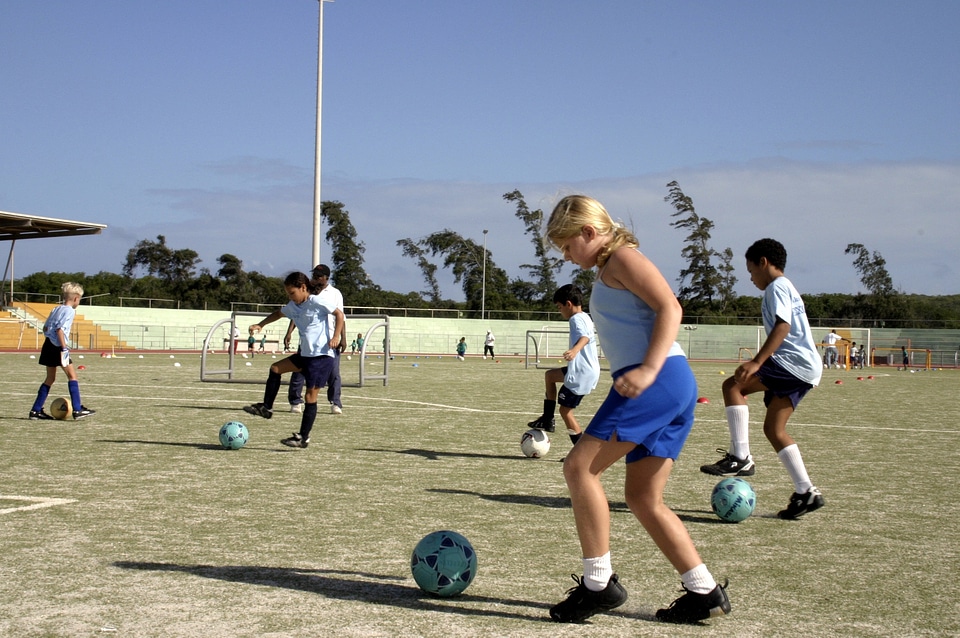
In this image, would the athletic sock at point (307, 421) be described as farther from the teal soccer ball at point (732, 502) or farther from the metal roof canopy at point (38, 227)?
the metal roof canopy at point (38, 227)

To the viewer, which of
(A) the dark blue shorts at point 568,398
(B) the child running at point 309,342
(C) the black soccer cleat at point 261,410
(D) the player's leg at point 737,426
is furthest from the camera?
(C) the black soccer cleat at point 261,410

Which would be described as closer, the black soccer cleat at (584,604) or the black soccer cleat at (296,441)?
the black soccer cleat at (584,604)

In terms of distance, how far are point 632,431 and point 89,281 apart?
6957cm

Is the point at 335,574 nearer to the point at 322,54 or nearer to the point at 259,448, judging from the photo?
the point at 259,448

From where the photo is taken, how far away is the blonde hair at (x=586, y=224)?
12.4 feet

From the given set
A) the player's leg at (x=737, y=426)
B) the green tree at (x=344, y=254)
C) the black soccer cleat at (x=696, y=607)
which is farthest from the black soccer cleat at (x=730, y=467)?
the green tree at (x=344, y=254)

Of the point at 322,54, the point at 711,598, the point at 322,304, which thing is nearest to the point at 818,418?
the point at 322,304

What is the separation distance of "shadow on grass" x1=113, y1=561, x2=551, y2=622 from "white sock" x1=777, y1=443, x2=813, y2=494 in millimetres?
2773

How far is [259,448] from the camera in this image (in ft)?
30.5

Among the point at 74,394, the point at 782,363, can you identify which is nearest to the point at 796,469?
the point at 782,363

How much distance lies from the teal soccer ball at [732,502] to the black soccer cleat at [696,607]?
2087 mm

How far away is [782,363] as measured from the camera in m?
6.46

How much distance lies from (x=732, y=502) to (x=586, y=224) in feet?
9.21

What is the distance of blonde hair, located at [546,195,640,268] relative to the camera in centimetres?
379
